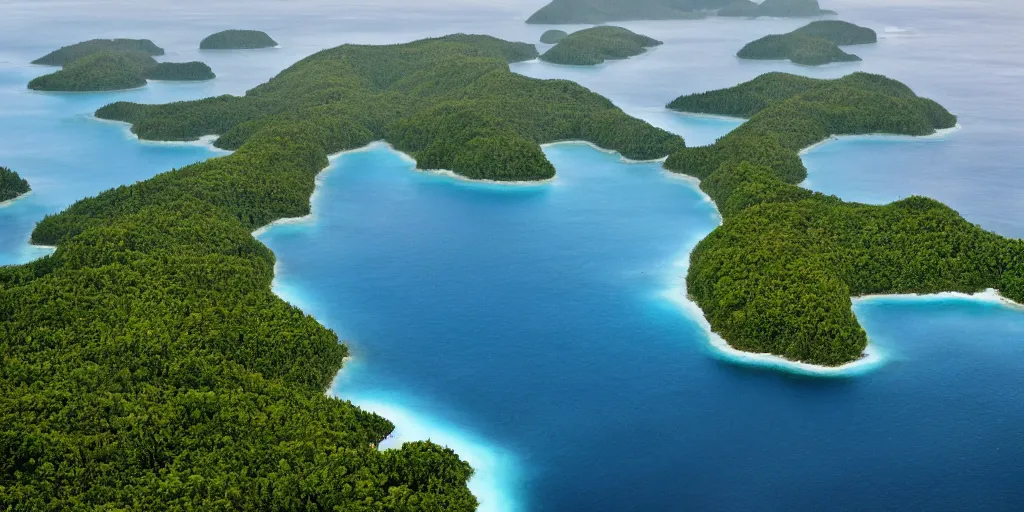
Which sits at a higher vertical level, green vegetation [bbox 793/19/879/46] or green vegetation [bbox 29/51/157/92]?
green vegetation [bbox 793/19/879/46]

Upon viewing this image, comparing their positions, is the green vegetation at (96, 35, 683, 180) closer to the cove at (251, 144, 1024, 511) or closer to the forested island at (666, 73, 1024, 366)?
the cove at (251, 144, 1024, 511)

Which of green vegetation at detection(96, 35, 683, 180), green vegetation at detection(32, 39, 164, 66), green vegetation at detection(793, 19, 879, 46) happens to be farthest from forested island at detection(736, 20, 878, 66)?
green vegetation at detection(32, 39, 164, 66)

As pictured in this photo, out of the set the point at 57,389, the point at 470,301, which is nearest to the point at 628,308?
the point at 470,301

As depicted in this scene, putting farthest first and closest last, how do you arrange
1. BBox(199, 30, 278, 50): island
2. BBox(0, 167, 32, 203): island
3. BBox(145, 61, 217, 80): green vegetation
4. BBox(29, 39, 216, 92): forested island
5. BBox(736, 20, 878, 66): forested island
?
BBox(199, 30, 278, 50): island
BBox(736, 20, 878, 66): forested island
BBox(145, 61, 217, 80): green vegetation
BBox(29, 39, 216, 92): forested island
BBox(0, 167, 32, 203): island

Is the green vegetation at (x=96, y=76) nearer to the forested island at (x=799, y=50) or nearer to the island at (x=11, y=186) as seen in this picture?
the island at (x=11, y=186)

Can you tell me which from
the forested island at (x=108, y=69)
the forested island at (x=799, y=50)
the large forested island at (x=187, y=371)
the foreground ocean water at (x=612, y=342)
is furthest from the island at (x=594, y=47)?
the large forested island at (x=187, y=371)

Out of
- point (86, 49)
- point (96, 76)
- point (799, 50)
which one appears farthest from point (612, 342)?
point (86, 49)
